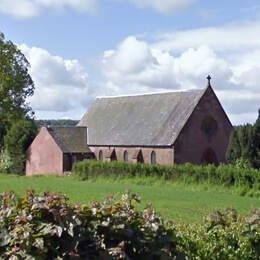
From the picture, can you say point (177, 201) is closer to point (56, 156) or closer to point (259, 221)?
point (259, 221)

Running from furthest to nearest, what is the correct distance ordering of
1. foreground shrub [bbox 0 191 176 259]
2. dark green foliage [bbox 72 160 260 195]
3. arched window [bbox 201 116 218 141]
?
1. arched window [bbox 201 116 218 141]
2. dark green foliage [bbox 72 160 260 195]
3. foreground shrub [bbox 0 191 176 259]

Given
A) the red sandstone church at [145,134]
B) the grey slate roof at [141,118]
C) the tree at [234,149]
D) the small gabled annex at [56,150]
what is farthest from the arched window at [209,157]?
the small gabled annex at [56,150]

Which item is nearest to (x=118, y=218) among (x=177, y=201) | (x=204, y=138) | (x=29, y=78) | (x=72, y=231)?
(x=72, y=231)

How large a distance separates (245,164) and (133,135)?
21.0m

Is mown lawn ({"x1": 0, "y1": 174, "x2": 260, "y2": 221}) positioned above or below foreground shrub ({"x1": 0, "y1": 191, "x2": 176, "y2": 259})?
below

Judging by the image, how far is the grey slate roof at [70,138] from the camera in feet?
240

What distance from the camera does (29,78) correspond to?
80.4 m

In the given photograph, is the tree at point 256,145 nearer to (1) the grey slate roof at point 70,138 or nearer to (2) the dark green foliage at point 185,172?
(2) the dark green foliage at point 185,172

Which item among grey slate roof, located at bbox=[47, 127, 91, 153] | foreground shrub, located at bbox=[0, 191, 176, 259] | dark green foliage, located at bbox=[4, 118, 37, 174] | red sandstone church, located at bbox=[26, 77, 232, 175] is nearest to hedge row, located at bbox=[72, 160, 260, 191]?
red sandstone church, located at bbox=[26, 77, 232, 175]

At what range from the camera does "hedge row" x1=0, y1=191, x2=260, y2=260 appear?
5320 millimetres

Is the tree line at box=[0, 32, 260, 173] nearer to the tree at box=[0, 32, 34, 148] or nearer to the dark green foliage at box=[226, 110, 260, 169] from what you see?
the tree at box=[0, 32, 34, 148]

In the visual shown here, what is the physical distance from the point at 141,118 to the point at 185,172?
82.2 ft

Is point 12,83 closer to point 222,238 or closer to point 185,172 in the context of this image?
point 185,172

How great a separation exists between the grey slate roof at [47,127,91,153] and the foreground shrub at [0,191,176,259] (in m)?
66.1
